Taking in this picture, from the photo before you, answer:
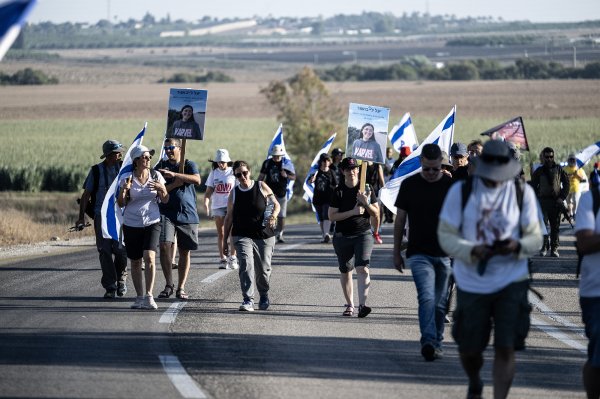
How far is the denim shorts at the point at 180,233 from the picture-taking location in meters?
14.5

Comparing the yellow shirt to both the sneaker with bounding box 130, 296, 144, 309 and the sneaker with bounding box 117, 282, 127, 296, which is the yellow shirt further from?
the sneaker with bounding box 130, 296, 144, 309

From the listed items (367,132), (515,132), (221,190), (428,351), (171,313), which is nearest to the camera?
(428,351)

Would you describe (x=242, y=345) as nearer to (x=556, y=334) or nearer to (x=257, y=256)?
(x=257, y=256)

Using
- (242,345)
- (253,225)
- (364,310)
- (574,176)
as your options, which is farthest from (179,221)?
(574,176)

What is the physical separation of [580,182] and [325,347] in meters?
15.6

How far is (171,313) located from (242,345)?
225 centimetres

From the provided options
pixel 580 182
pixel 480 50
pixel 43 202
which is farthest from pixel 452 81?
pixel 580 182

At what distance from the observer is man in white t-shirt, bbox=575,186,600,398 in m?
8.27

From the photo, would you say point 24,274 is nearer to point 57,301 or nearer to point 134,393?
point 57,301

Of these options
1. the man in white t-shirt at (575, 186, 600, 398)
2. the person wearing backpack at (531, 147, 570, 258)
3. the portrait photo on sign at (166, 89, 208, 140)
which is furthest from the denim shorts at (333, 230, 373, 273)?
the person wearing backpack at (531, 147, 570, 258)

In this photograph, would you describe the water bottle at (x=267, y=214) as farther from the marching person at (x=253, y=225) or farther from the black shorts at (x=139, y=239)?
the black shorts at (x=139, y=239)

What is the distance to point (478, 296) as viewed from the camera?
8.03 meters

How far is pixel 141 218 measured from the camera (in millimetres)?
13547

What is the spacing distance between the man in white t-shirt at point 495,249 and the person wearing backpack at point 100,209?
737 cm
